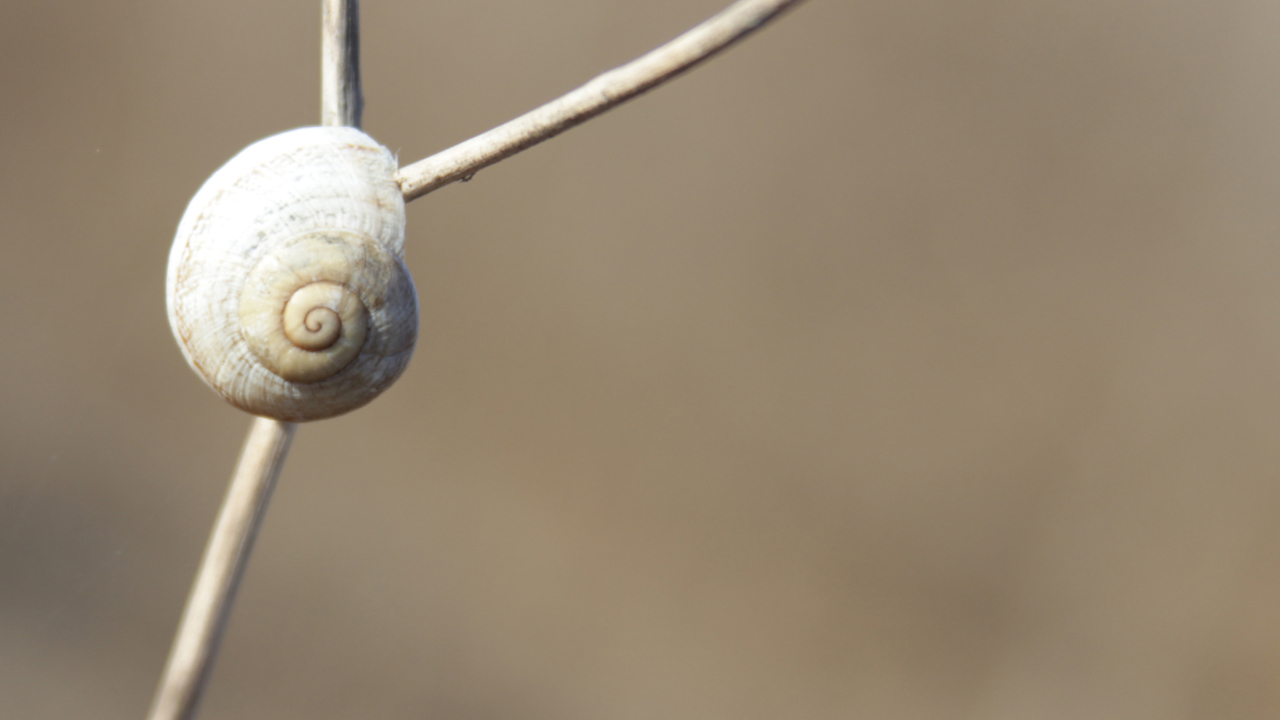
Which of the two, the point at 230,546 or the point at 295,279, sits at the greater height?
the point at 295,279

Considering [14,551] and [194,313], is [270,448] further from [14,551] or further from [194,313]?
[14,551]

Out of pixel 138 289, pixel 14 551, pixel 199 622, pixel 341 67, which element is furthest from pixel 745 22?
pixel 14 551

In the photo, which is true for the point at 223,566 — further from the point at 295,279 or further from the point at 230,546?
the point at 295,279

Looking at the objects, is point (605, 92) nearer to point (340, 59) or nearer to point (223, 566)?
point (340, 59)

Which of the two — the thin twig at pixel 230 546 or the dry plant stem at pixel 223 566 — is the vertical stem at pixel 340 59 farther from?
the dry plant stem at pixel 223 566

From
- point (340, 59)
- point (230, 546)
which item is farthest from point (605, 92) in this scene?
point (230, 546)

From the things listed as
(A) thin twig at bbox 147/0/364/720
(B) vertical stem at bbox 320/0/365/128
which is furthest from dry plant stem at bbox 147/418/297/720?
(B) vertical stem at bbox 320/0/365/128
